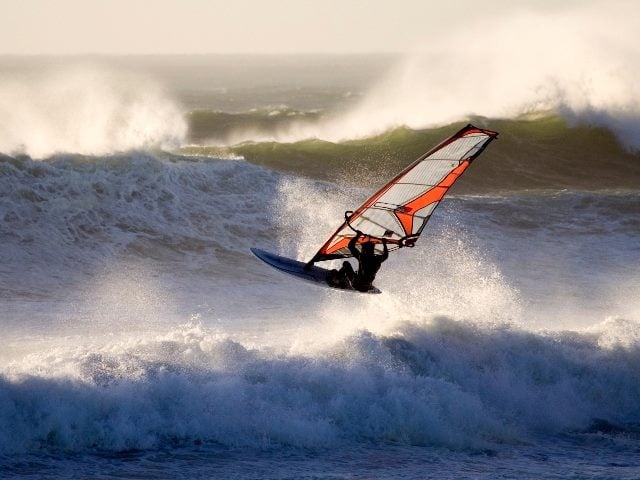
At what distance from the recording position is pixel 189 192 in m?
16.4

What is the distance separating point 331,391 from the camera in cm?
952

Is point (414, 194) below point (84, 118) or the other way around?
below

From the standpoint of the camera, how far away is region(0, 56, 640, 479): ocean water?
8727mm

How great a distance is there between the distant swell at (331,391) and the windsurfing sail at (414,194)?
1.29 metres

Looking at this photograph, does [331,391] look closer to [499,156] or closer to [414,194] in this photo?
[414,194]

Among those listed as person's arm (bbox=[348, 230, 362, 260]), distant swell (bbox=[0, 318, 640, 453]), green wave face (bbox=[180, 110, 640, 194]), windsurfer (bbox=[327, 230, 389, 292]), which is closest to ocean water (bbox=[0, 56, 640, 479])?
distant swell (bbox=[0, 318, 640, 453])

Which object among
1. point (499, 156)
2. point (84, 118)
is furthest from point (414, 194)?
point (499, 156)

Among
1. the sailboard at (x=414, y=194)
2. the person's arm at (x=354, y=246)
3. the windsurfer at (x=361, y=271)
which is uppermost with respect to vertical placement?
the sailboard at (x=414, y=194)

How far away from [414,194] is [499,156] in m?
14.3

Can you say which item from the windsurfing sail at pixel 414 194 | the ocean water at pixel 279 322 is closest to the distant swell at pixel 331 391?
the ocean water at pixel 279 322

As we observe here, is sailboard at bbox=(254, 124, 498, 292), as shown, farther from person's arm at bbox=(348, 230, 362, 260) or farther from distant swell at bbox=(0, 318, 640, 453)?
distant swell at bbox=(0, 318, 640, 453)

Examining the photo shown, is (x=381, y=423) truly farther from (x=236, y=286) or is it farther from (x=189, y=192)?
(x=189, y=192)

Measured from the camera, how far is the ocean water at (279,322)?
8.73 m

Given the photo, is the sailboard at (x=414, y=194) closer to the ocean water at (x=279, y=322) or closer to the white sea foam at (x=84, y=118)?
the ocean water at (x=279, y=322)
